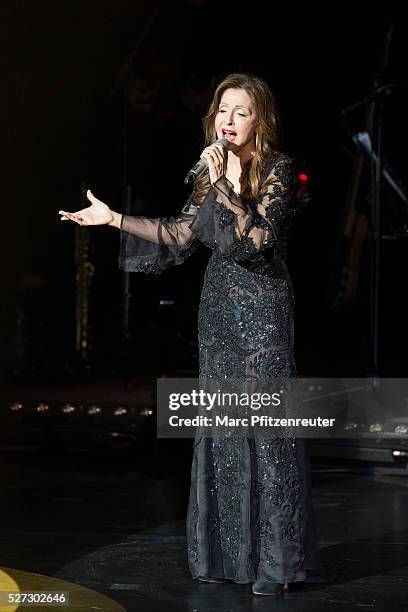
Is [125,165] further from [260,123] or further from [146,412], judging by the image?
[260,123]

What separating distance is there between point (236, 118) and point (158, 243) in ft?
1.38

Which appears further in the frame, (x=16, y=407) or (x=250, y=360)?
(x=16, y=407)

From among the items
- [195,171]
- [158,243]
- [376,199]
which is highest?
[376,199]

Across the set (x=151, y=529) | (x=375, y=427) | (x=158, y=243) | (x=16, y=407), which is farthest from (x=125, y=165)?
(x=158, y=243)

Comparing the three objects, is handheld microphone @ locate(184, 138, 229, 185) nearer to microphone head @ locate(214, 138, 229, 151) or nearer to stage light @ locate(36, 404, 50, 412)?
microphone head @ locate(214, 138, 229, 151)

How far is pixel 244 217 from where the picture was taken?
109 inches

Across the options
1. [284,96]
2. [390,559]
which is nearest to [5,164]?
A: [284,96]

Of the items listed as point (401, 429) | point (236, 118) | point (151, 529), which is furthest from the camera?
point (401, 429)

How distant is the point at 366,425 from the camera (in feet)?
18.6

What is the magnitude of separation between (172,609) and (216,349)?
0.68 metres

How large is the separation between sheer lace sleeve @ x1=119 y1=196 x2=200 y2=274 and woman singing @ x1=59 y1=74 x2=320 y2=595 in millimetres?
→ 96

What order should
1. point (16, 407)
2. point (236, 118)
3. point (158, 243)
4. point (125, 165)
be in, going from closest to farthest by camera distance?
1. point (236, 118)
2. point (158, 243)
3. point (16, 407)
4. point (125, 165)

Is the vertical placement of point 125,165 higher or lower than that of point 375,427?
higher

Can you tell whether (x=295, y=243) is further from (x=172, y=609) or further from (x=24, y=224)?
(x=172, y=609)
